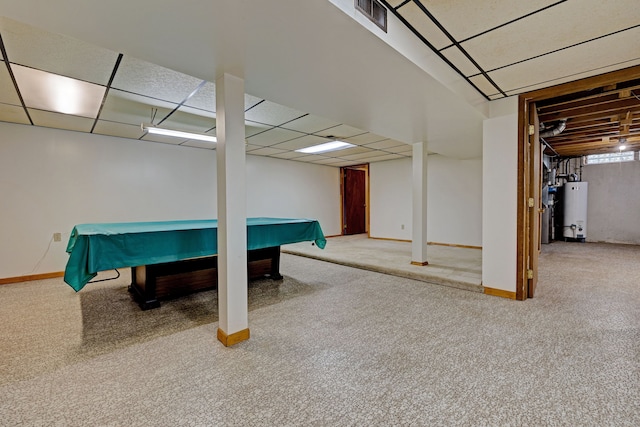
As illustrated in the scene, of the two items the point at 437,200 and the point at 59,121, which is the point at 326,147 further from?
the point at 59,121

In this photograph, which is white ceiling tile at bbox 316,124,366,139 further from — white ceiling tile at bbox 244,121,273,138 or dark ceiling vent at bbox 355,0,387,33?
dark ceiling vent at bbox 355,0,387,33

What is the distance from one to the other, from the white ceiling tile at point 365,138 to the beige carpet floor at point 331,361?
8.94ft

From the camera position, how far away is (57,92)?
2949 mm

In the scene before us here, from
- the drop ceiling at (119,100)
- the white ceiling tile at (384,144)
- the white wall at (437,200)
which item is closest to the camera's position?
the drop ceiling at (119,100)

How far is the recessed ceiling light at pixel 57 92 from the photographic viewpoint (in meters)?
2.59

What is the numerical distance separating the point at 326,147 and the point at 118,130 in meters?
3.60

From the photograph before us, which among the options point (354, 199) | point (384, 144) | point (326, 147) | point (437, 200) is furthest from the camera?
point (354, 199)

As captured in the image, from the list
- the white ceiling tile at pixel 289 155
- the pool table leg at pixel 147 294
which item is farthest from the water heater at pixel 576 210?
the pool table leg at pixel 147 294

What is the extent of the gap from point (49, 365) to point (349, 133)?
14.3 ft

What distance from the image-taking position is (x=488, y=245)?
333 centimetres

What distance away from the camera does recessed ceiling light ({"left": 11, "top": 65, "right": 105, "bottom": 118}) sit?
2592mm

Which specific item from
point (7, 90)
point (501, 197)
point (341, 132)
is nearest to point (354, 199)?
point (341, 132)

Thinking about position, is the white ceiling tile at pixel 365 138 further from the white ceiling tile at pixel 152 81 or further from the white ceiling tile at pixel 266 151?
the white ceiling tile at pixel 152 81

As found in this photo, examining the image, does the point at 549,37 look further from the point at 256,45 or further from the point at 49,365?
the point at 49,365
